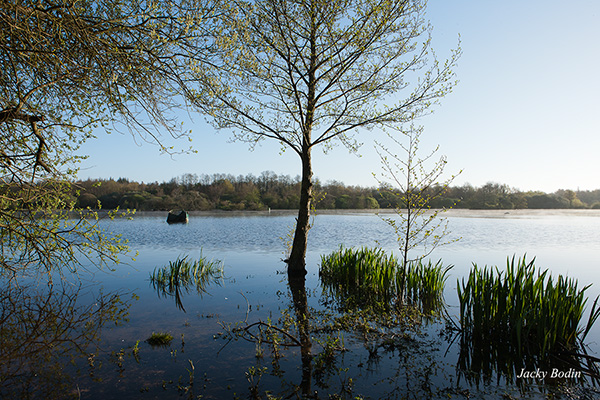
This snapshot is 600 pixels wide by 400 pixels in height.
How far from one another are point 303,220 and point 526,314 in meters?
6.34

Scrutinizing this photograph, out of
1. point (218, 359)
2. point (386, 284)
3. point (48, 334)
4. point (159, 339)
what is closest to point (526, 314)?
point (386, 284)

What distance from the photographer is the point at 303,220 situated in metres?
10.5

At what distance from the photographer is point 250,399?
148 inches

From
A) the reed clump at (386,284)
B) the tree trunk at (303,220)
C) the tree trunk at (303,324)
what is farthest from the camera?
the tree trunk at (303,220)

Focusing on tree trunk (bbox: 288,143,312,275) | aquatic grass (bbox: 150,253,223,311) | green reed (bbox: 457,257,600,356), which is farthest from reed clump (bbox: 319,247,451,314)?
aquatic grass (bbox: 150,253,223,311)

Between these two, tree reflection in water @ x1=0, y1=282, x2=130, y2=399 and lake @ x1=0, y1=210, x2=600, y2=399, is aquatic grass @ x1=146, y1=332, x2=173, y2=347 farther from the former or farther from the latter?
tree reflection in water @ x1=0, y1=282, x2=130, y2=399

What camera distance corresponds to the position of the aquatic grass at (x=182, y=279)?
8.97 meters

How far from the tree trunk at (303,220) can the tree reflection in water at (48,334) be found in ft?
15.1

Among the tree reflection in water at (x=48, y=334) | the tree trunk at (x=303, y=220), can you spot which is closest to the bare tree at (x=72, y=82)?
the tree reflection in water at (x=48, y=334)

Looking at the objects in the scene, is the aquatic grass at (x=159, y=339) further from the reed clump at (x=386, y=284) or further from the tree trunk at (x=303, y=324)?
the reed clump at (x=386, y=284)

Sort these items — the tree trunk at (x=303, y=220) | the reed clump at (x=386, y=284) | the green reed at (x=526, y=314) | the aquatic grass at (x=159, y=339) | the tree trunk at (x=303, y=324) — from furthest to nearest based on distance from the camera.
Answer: the tree trunk at (x=303, y=220) < the reed clump at (x=386, y=284) < the aquatic grass at (x=159, y=339) < the green reed at (x=526, y=314) < the tree trunk at (x=303, y=324)

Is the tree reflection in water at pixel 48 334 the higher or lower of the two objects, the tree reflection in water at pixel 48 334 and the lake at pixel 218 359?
the higher

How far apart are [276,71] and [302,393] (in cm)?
865

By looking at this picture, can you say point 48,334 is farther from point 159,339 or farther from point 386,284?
Answer: point 386,284
